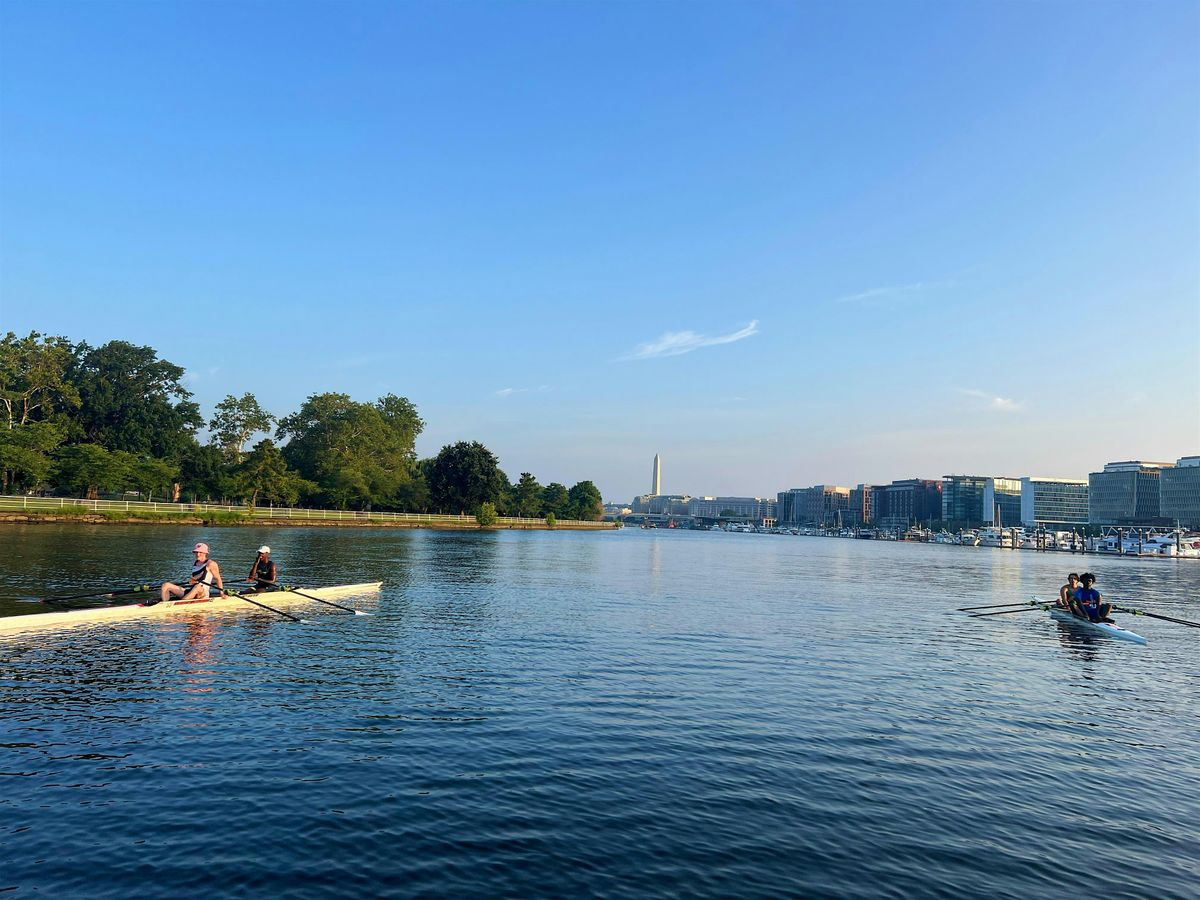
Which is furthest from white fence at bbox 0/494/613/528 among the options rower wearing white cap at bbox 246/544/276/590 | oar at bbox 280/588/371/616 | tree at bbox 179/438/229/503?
oar at bbox 280/588/371/616

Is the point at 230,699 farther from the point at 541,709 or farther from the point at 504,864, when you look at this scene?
the point at 504,864

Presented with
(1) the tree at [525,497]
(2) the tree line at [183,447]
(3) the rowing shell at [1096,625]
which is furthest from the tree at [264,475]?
(3) the rowing shell at [1096,625]

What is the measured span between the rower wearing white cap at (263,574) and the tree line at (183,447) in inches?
2873

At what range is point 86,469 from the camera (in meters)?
91.4

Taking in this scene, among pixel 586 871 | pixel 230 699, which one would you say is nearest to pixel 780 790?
pixel 586 871

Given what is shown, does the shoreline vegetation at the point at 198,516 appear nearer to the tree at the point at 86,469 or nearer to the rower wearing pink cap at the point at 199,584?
the tree at the point at 86,469

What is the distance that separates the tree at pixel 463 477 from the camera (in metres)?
150

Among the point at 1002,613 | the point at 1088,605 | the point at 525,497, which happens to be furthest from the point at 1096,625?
the point at 525,497

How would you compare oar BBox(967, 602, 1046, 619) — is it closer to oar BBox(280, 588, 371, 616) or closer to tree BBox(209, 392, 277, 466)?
oar BBox(280, 588, 371, 616)

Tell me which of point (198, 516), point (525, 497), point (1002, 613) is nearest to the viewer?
point (1002, 613)

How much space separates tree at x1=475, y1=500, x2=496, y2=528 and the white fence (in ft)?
11.1

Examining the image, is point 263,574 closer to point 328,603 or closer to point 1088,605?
point 328,603

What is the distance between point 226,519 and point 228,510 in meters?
4.76

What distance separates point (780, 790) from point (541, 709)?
5.56 metres
